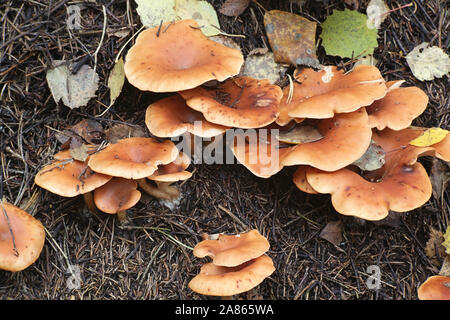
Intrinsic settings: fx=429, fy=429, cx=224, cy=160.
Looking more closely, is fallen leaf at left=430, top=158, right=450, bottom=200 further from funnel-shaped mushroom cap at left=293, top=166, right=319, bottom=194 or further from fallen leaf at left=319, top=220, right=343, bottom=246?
funnel-shaped mushroom cap at left=293, top=166, right=319, bottom=194

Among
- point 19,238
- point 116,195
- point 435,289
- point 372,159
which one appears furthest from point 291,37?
point 19,238

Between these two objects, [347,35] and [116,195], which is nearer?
[116,195]

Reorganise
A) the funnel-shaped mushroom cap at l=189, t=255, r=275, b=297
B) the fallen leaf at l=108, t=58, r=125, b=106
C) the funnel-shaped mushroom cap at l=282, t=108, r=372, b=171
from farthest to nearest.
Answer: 1. the fallen leaf at l=108, t=58, r=125, b=106
2. the funnel-shaped mushroom cap at l=282, t=108, r=372, b=171
3. the funnel-shaped mushroom cap at l=189, t=255, r=275, b=297

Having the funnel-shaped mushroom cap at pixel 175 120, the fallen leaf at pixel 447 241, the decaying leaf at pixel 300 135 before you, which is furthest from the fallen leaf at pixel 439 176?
the funnel-shaped mushroom cap at pixel 175 120

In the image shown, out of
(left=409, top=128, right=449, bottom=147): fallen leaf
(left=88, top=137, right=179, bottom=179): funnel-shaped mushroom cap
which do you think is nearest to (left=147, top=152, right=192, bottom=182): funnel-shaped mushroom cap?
(left=88, top=137, right=179, bottom=179): funnel-shaped mushroom cap

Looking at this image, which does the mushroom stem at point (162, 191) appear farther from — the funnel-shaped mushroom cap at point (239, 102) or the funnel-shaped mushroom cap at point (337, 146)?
the funnel-shaped mushroom cap at point (337, 146)

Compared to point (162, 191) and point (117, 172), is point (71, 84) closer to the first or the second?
point (117, 172)
